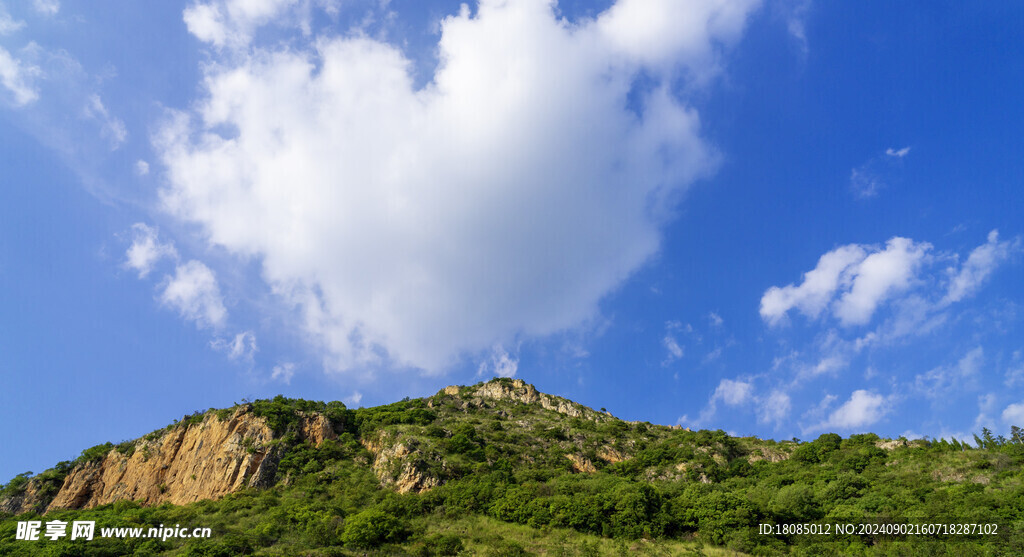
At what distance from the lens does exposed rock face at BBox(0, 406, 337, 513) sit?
225 feet

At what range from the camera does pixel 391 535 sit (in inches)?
1900

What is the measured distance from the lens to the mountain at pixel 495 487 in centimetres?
4572

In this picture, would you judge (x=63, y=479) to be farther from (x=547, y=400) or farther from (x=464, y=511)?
(x=547, y=400)

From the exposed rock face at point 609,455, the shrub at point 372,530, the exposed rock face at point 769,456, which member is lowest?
the shrub at point 372,530

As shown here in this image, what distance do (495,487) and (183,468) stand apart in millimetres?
49243

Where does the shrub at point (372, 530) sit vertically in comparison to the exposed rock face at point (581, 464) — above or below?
below

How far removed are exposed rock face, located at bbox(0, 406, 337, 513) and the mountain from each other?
262 mm

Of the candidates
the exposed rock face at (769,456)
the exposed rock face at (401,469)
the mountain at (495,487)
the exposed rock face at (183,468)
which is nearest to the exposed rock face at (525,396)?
the mountain at (495,487)

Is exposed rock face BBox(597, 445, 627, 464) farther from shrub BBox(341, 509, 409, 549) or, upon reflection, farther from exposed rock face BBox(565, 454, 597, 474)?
shrub BBox(341, 509, 409, 549)

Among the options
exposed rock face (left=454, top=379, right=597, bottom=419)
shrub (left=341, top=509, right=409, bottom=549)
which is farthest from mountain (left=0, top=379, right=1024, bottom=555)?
exposed rock face (left=454, top=379, right=597, bottom=419)

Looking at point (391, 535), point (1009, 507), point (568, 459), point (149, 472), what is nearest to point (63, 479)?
point (149, 472)

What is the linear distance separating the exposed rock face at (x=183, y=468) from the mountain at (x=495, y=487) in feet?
0.86

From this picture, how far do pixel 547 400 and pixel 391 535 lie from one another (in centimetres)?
6877

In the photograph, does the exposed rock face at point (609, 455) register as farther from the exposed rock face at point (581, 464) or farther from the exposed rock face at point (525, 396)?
the exposed rock face at point (525, 396)
